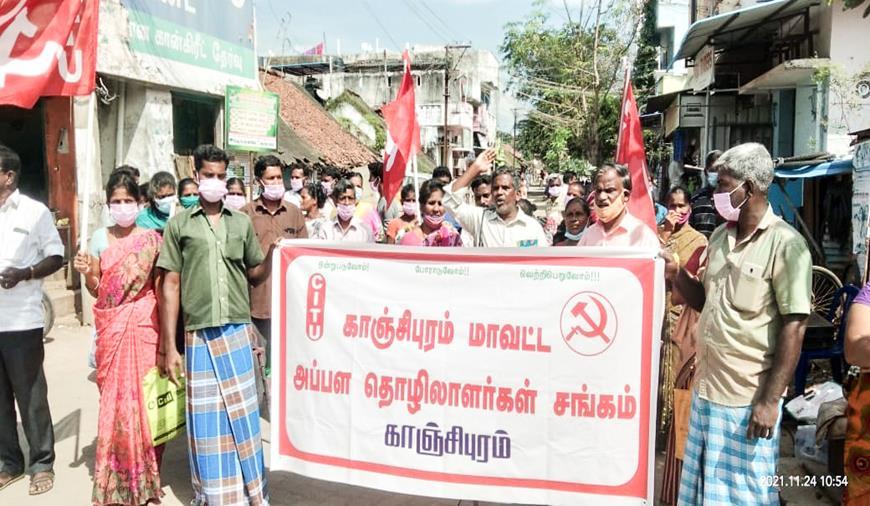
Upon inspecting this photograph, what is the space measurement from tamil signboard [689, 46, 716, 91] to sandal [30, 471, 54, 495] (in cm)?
1441

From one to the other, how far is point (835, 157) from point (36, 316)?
790 centimetres

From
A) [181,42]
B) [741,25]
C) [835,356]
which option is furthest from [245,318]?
[741,25]

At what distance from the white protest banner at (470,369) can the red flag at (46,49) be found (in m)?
1.64

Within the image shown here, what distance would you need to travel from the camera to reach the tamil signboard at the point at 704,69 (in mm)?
14844

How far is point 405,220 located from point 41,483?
3716mm

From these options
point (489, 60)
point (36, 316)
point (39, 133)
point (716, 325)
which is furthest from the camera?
point (489, 60)

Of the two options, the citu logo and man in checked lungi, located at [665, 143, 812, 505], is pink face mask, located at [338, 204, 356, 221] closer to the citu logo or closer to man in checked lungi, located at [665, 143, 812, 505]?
the citu logo

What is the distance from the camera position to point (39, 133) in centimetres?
902

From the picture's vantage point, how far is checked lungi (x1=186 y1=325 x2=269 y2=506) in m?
3.40

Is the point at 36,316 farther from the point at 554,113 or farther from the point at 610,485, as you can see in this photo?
the point at 554,113

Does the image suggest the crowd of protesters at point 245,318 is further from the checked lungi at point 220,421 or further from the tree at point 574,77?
the tree at point 574,77

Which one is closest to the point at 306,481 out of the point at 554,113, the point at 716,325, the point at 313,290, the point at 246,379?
the point at 246,379

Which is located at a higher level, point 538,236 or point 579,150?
point 579,150

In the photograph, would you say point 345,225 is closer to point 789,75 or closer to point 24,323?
point 24,323
